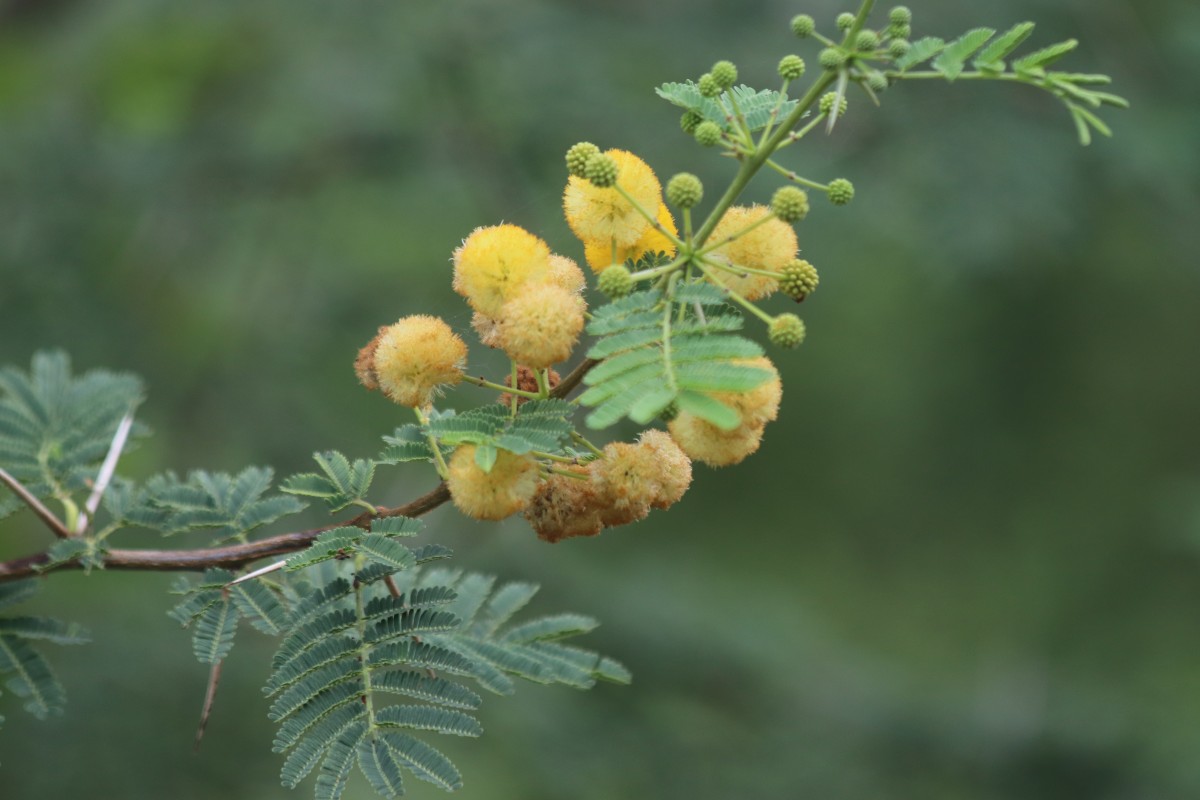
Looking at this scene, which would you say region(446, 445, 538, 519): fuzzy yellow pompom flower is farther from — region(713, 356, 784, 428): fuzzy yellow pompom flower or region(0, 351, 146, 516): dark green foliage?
region(0, 351, 146, 516): dark green foliage

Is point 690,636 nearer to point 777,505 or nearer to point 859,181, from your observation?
point 859,181

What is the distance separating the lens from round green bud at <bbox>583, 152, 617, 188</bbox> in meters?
1.82

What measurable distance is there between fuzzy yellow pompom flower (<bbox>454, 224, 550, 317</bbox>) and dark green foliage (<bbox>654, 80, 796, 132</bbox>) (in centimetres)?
34

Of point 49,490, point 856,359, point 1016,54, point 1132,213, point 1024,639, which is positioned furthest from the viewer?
point 856,359

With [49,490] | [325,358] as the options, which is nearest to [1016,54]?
[325,358]

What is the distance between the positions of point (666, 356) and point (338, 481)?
0.73m

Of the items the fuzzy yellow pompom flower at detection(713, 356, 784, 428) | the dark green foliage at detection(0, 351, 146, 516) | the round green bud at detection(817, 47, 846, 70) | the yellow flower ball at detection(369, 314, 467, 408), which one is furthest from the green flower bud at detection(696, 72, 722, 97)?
the dark green foliage at detection(0, 351, 146, 516)

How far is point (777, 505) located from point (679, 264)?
11.6 meters

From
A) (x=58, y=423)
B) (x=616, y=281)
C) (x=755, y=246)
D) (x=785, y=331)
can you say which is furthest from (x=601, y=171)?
(x=58, y=423)

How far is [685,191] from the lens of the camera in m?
1.85

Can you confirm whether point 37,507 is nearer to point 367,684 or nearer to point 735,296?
point 367,684

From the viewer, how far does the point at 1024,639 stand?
11.1 meters

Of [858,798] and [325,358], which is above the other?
[325,358]

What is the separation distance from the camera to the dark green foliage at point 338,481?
2164 mm
